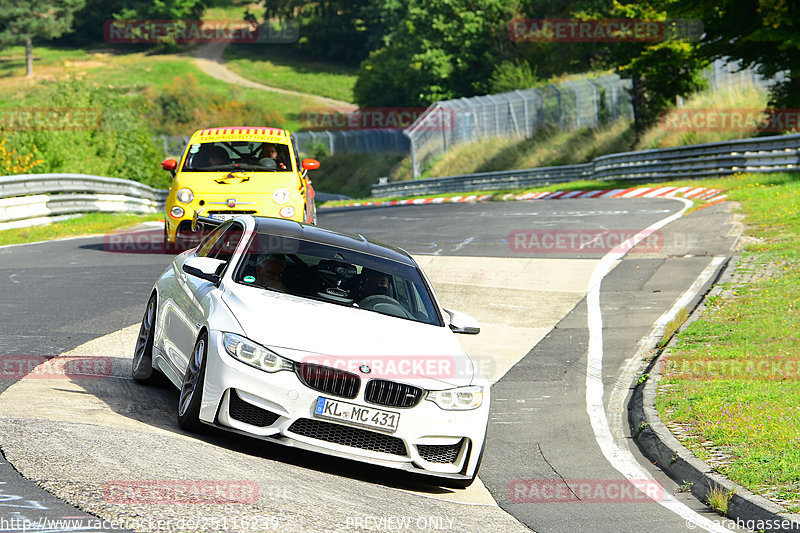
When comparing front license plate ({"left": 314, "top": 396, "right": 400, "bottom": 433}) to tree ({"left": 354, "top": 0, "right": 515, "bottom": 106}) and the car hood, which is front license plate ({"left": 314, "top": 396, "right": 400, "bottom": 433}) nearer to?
the car hood

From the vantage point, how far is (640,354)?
40.1ft

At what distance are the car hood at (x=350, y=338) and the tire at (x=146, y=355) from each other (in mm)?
1575

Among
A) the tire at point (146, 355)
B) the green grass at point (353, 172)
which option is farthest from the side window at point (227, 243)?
the green grass at point (353, 172)

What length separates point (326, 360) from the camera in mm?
6926

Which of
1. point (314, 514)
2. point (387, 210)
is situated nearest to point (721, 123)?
point (387, 210)

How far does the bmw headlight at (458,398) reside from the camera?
23.7 ft

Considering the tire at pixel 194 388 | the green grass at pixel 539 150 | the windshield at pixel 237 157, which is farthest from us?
the green grass at pixel 539 150

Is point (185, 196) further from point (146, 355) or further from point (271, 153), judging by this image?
point (146, 355)

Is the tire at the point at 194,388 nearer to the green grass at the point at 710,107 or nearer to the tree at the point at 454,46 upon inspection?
the green grass at the point at 710,107

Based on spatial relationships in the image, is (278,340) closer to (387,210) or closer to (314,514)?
(314,514)

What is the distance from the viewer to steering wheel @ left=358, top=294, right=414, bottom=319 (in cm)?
808

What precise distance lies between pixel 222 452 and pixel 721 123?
3354 centimetres

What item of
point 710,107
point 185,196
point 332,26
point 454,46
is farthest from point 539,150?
point 332,26

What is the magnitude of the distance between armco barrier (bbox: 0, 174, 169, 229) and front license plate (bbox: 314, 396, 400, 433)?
1757 cm
